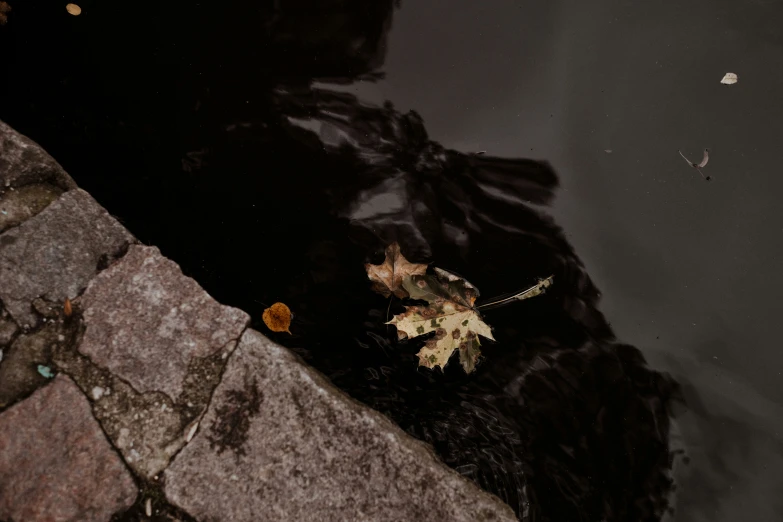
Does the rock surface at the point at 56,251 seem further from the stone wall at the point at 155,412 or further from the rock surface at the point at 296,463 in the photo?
the rock surface at the point at 296,463

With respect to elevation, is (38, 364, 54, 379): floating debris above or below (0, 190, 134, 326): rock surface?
below

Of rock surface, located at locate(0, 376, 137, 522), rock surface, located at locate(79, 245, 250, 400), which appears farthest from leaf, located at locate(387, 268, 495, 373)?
rock surface, located at locate(0, 376, 137, 522)

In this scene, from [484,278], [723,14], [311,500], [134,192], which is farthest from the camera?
[134,192]

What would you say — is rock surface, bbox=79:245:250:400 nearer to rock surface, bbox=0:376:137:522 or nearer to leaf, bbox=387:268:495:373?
rock surface, bbox=0:376:137:522

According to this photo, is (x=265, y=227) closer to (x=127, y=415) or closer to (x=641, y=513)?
(x=127, y=415)

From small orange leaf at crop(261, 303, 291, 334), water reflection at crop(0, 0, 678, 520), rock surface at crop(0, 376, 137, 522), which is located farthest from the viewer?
small orange leaf at crop(261, 303, 291, 334)

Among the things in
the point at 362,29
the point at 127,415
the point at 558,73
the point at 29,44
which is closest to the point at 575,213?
the point at 558,73
